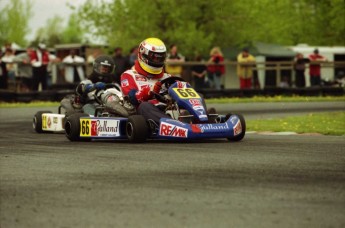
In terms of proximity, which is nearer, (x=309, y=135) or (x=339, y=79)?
(x=309, y=135)

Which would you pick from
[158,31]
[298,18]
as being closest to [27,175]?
[158,31]

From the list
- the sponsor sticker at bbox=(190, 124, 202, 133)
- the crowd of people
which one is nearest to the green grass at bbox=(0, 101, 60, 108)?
the crowd of people

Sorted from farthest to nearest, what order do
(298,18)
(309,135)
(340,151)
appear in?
1. (298,18)
2. (309,135)
3. (340,151)

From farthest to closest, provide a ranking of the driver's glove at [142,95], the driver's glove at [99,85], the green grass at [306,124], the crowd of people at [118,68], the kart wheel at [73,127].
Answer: the crowd of people at [118,68]
the green grass at [306,124]
the driver's glove at [99,85]
the kart wheel at [73,127]
the driver's glove at [142,95]

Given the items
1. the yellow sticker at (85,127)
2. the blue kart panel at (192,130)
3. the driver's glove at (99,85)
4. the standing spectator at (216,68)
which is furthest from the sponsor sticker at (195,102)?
the standing spectator at (216,68)

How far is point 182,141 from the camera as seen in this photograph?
12.4m

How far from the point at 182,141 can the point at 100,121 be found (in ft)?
3.56

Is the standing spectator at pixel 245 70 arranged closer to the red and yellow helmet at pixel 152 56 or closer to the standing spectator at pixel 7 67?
the standing spectator at pixel 7 67

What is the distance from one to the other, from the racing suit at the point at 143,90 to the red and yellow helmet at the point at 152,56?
0.08m

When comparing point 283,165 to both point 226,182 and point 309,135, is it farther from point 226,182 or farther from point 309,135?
point 309,135

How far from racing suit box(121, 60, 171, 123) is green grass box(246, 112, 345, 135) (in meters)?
2.48

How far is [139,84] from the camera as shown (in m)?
13.1

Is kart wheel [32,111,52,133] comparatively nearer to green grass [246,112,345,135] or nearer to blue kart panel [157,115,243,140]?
green grass [246,112,345,135]

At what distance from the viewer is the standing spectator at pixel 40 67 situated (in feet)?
87.5
